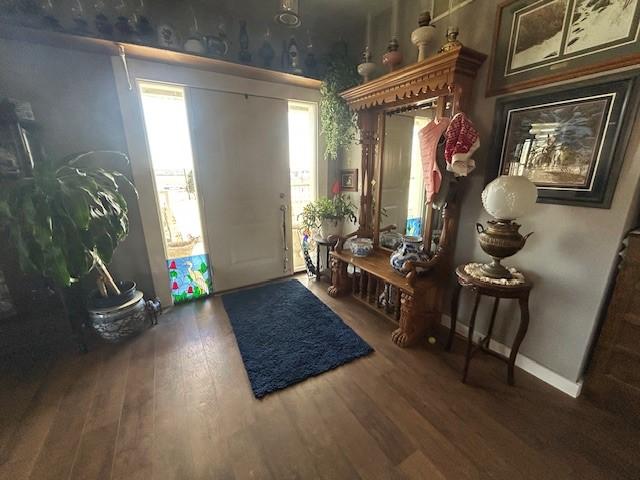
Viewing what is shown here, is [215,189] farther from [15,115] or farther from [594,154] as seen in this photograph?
[594,154]

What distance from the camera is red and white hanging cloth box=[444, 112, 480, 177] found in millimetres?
1478

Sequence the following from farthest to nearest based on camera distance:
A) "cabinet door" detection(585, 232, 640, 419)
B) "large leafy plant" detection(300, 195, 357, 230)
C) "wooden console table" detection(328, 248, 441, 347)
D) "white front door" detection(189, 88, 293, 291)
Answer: "large leafy plant" detection(300, 195, 357, 230) → "white front door" detection(189, 88, 293, 291) → "wooden console table" detection(328, 248, 441, 347) → "cabinet door" detection(585, 232, 640, 419)

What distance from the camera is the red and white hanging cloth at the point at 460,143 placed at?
148 cm

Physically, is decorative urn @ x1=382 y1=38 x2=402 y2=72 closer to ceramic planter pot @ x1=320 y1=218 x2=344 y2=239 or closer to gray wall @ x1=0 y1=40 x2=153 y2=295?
ceramic planter pot @ x1=320 y1=218 x2=344 y2=239

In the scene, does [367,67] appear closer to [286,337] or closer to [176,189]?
[176,189]

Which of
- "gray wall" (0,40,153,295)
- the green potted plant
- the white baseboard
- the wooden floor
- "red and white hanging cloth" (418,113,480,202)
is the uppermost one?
"gray wall" (0,40,153,295)

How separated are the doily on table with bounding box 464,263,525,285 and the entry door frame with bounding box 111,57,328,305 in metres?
2.30

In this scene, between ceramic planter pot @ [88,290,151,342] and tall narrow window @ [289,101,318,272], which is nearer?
ceramic planter pot @ [88,290,151,342]

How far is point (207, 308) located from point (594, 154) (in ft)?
9.60

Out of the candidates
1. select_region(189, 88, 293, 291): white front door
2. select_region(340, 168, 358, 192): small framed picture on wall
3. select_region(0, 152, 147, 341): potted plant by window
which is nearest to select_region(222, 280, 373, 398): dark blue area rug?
select_region(189, 88, 293, 291): white front door

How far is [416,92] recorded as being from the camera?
70.2 inches

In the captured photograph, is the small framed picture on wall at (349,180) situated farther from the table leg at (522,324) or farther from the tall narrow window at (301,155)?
the table leg at (522,324)

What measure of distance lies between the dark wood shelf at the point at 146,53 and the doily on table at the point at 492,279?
223cm

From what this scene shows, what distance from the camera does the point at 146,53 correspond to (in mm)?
1892
